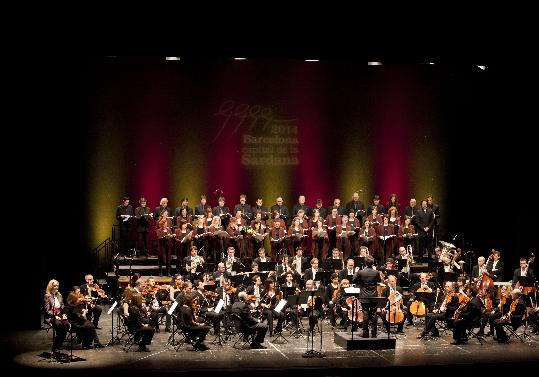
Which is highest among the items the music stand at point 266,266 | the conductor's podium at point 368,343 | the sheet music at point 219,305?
the music stand at point 266,266

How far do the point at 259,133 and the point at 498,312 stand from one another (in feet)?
34.1

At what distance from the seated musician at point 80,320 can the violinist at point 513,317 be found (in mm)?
8130

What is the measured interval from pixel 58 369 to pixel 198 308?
3167mm

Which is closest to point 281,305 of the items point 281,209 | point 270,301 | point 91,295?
point 270,301

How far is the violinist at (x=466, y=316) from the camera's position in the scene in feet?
55.7

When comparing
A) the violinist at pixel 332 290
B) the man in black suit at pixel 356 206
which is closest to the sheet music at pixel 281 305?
the violinist at pixel 332 290

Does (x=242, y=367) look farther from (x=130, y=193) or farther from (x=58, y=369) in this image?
(x=130, y=193)

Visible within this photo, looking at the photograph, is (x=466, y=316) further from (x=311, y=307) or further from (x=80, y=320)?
(x=80, y=320)

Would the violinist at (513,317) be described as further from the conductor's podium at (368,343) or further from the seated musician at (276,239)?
the seated musician at (276,239)

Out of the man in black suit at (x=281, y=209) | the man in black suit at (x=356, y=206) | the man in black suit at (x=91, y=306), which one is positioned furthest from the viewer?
the man in black suit at (x=356, y=206)

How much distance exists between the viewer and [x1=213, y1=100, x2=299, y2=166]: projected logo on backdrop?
25.4 meters

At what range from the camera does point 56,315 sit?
54.1 ft

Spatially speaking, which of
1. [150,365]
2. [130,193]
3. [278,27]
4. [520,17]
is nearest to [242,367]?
[150,365]

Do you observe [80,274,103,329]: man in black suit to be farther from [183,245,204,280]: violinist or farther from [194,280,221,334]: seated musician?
[183,245,204,280]: violinist
